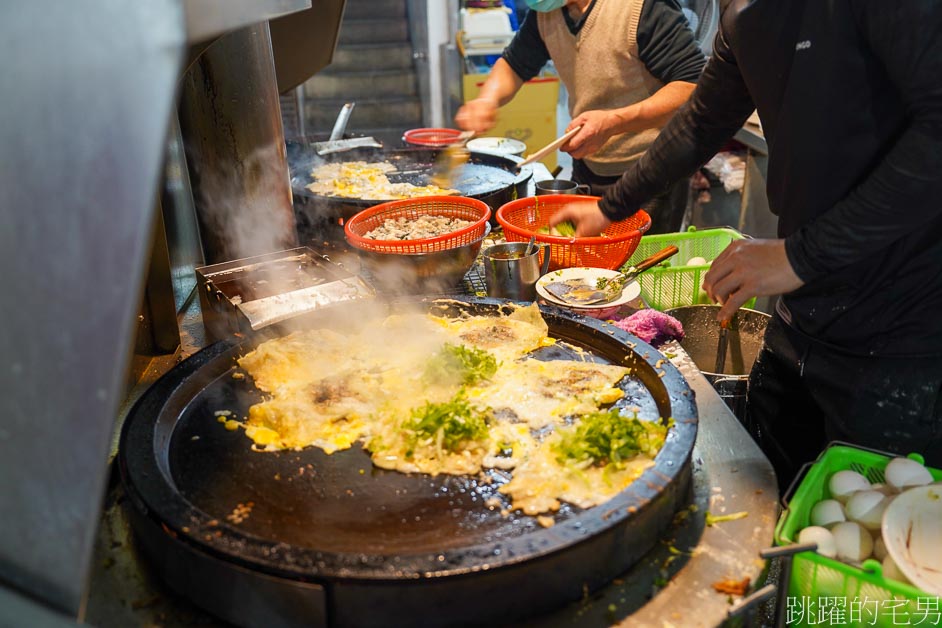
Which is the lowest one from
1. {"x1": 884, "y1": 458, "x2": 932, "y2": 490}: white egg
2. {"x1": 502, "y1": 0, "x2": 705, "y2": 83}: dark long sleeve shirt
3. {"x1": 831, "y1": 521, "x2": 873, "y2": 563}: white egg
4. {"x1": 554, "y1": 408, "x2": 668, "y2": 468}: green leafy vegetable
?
{"x1": 831, "y1": 521, "x2": 873, "y2": 563}: white egg

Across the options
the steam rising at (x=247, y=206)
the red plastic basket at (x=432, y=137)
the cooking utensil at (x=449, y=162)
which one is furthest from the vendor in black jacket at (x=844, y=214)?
the red plastic basket at (x=432, y=137)

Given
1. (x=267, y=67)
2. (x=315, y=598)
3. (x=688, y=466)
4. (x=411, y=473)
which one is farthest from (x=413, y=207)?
(x=315, y=598)

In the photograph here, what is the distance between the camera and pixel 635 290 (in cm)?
307

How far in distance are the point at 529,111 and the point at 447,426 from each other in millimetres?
7424

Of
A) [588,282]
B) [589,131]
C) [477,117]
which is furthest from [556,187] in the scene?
[588,282]

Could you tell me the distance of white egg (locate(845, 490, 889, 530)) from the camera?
76.7 inches

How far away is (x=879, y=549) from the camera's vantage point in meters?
1.92

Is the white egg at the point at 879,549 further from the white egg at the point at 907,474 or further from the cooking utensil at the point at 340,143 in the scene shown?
the cooking utensil at the point at 340,143

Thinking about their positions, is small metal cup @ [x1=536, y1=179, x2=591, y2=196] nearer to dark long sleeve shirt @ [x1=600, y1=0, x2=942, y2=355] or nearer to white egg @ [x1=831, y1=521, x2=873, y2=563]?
dark long sleeve shirt @ [x1=600, y1=0, x2=942, y2=355]

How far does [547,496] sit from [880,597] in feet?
2.77

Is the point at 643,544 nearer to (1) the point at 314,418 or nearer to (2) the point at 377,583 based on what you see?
(2) the point at 377,583

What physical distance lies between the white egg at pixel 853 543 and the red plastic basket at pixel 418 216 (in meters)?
1.86

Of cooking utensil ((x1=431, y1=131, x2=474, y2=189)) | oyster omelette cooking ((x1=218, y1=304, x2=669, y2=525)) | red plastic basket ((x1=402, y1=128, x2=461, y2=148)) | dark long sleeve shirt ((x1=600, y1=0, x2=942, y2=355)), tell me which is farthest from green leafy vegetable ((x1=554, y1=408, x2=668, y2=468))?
red plastic basket ((x1=402, y1=128, x2=461, y2=148))

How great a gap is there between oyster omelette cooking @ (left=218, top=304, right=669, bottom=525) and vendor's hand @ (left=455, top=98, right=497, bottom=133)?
2.20m
